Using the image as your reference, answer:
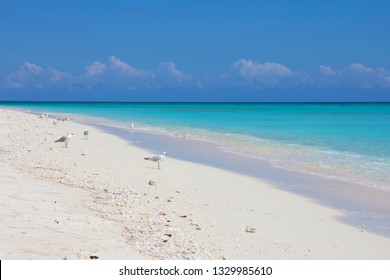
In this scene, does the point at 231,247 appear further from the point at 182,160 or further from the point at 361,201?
the point at 182,160

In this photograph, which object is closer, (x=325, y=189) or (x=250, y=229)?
(x=250, y=229)

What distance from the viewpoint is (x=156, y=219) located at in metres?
8.34

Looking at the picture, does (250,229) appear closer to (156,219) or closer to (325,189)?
(156,219)

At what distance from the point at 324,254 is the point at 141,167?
28.4 feet

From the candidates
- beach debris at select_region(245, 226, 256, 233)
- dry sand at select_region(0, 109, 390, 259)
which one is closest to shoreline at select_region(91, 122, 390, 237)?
dry sand at select_region(0, 109, 390, 259)

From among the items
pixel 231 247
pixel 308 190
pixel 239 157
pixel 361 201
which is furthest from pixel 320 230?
pixel 239 157

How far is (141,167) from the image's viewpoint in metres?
15.3

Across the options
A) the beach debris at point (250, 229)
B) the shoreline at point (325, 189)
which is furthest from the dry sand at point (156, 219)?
the shoreline at point (325, 189)

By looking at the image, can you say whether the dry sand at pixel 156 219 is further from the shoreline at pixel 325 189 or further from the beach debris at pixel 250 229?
the shoreline at pixel 325 189

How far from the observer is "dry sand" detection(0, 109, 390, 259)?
22.1 feet

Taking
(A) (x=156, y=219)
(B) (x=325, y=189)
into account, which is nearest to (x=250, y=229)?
(A) (x=156, y=219)

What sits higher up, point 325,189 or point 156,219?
point 156,219

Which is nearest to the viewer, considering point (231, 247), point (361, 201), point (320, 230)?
point (231, 247)
